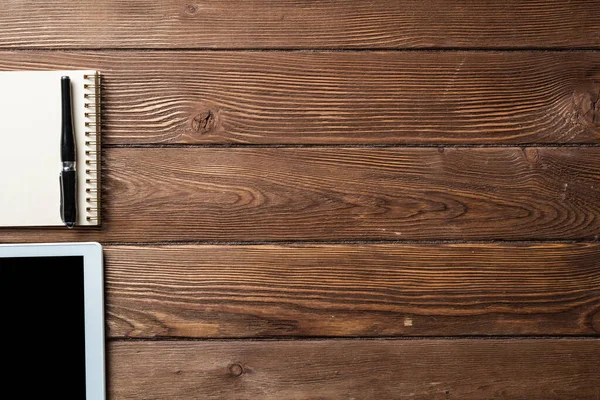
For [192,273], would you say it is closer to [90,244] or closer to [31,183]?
[90,244]

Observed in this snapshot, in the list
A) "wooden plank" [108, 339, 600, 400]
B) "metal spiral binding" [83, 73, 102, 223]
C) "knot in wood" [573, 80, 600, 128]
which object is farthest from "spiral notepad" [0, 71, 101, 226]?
"knot in wood" [573, 80, 600, 128]

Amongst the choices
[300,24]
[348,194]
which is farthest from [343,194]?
[300,24]

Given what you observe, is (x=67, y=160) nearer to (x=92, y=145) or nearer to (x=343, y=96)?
(x=92, y=145)

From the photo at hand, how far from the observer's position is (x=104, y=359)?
2.47 ft

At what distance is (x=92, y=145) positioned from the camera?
0.76 meters

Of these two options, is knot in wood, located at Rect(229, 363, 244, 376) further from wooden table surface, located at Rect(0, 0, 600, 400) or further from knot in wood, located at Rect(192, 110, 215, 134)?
knot in wood, located at Rect(192, 110, 215, 134)

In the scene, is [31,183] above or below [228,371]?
above

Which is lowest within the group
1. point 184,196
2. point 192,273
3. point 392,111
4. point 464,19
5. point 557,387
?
point 557,387

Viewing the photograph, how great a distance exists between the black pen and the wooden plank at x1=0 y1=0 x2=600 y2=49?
0.25 feet

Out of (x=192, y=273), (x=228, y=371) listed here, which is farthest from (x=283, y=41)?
(x=228, y=371)

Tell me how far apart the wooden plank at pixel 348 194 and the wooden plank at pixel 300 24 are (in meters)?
0.15

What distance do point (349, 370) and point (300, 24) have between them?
1.56 ft

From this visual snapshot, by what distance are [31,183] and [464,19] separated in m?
0.62

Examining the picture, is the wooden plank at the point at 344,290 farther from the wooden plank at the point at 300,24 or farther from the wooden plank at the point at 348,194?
the wooden plank at the point at 300,24
